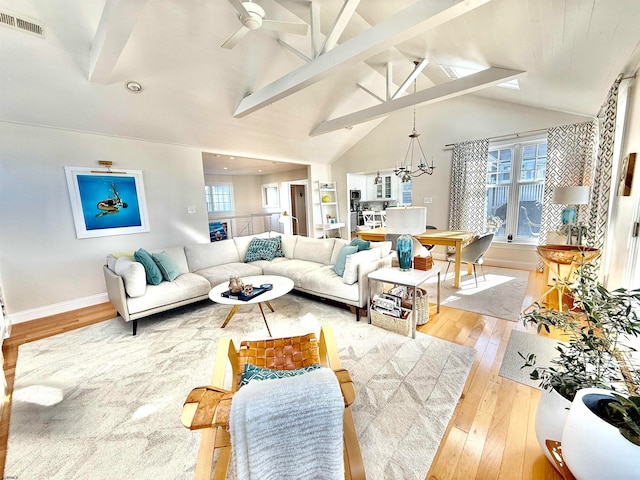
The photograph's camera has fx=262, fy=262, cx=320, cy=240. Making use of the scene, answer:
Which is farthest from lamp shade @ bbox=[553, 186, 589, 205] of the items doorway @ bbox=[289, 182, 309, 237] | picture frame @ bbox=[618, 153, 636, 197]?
doorway @ bbox=[289, 182, 309, 237]

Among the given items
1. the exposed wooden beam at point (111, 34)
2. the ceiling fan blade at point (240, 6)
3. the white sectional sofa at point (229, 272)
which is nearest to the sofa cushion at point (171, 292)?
the white sectional sofa at point (229, 272)

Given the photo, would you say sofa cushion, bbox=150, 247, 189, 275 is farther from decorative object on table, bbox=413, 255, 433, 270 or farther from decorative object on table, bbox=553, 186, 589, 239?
decorative object on table, bbox=553, 186, 589, 239

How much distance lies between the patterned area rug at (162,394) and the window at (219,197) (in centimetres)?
586

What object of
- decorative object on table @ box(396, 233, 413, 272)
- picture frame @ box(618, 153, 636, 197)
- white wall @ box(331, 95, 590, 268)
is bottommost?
decorative object on table @ box(396, 233, 413, 272)

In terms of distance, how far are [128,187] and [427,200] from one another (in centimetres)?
554

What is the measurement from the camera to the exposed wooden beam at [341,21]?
2211mm

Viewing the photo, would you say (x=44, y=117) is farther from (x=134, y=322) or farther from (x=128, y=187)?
(x=134, y=322)

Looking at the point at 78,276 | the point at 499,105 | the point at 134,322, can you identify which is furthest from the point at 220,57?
the point at 499,105

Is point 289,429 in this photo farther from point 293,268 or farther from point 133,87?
point 133,87

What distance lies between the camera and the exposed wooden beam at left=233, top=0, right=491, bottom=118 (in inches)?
68.7

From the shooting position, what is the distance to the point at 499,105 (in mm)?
4703

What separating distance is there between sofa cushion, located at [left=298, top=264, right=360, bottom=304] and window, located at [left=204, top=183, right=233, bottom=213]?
6.15 meters

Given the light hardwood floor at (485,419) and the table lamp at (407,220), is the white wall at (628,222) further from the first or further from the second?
the table lamp at (407,220)

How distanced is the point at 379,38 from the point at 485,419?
2811 millimetres
